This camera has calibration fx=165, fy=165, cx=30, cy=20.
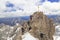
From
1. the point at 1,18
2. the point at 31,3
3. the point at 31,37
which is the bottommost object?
the point at 31,37

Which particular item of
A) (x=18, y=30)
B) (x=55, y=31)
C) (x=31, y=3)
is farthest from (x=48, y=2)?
(x=18, y=30)

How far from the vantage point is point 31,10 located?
5754mm

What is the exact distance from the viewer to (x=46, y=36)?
5.25 m

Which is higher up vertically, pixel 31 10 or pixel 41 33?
pixel 31 10

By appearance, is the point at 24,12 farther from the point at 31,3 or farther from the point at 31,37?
the point at 31,37

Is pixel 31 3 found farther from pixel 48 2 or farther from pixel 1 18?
pixel 1 18

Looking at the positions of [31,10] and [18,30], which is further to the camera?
[31,10]

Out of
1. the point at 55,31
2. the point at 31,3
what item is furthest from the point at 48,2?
the point at 55,31

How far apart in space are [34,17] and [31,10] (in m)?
0.48

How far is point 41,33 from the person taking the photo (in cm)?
527

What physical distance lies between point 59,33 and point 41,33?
709 mm

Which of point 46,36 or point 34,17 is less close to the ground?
point 34,17

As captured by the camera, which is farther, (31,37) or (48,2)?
(48,2)

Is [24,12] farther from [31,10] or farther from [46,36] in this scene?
[46,36]
